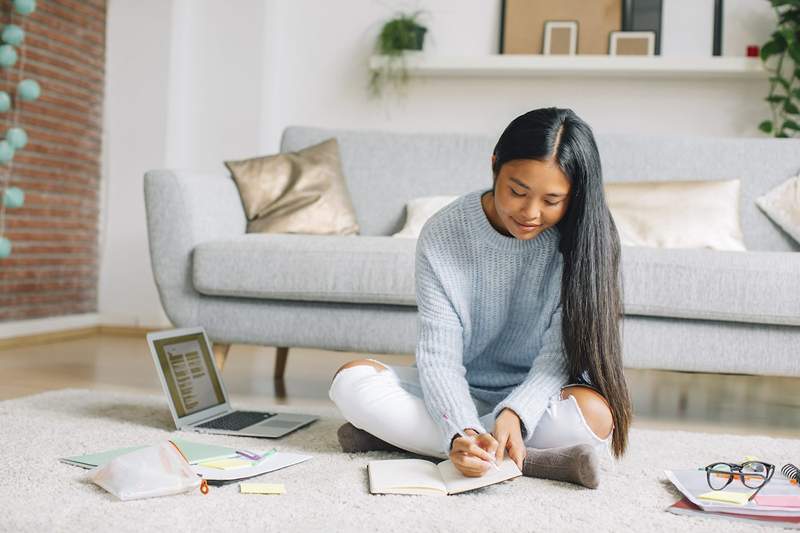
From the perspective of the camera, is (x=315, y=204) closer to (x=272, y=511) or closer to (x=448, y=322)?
(x=448, y=322)

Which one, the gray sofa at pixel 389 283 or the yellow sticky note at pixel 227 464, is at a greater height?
the gray sofa at pixel 389 283

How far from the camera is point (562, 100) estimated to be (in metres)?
4.34

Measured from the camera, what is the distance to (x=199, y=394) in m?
2.11

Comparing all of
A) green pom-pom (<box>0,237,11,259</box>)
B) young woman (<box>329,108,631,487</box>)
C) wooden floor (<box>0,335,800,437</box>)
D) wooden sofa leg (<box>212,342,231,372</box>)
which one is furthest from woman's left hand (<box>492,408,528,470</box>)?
green pom-pom (<box>0,237,11,259</box>)

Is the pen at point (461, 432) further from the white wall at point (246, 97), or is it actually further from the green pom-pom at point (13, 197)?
the white wall at point (246, 97)

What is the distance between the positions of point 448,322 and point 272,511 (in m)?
0.50

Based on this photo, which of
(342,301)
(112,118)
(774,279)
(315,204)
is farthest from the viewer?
(112,118)

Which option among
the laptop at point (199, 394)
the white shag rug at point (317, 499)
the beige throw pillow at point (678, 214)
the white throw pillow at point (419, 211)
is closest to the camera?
the white shag rug at point (317, 499)

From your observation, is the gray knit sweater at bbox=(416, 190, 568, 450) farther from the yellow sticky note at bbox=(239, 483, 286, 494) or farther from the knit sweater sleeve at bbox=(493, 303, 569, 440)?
the yellow sticky note at bbox=(239, 483, 286, 494)

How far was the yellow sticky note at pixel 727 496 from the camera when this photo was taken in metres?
1.42

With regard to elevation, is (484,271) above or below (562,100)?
below

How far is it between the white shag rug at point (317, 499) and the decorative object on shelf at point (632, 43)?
2.60 meters

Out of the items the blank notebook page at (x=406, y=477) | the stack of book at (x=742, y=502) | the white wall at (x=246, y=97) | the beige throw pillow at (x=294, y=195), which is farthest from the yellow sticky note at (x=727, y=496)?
the white wall at (x=246, y=97)

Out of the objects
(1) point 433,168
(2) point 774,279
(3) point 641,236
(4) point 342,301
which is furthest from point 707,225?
(4) point 342,301
